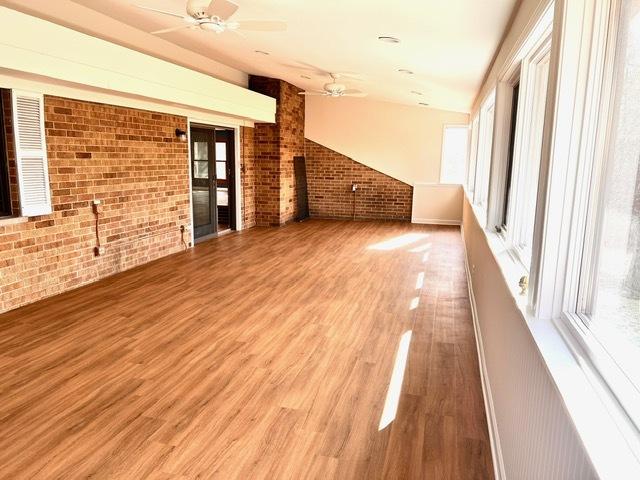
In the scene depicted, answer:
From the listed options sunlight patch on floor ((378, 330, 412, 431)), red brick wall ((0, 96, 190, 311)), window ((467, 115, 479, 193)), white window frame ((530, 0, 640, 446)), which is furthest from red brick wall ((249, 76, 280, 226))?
white window frame ((530, 0, 640, 446))

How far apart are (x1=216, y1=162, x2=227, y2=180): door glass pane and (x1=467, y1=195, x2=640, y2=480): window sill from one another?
7834 mm

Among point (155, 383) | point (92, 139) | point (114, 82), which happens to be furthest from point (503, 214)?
point (92, 139)

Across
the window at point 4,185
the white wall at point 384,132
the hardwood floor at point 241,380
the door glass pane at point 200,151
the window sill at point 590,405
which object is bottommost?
the hardwood floor at point 241,380

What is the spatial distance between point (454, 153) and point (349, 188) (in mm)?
2545

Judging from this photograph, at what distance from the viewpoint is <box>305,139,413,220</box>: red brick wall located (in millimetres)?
11086

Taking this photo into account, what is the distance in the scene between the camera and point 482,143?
7.05 m

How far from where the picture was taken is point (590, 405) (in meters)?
1.21

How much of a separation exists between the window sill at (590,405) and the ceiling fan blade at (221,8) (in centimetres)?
314

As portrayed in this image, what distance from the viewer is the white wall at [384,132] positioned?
10773 millimetres

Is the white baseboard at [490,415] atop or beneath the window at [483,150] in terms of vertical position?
beneath

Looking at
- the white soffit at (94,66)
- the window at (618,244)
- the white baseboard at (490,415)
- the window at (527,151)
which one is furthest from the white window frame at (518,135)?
the white soffit at (94,66)

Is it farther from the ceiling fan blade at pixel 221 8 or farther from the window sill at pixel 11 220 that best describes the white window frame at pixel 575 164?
→ the window sill at pixel 11 220

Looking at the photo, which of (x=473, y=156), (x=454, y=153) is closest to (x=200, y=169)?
(x=473, y=156)

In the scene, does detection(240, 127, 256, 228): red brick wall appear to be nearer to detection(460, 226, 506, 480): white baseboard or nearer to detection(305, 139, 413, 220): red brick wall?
detection(305, 139, 413, 220): red brick wall
